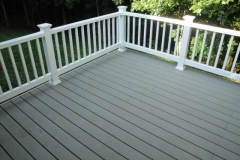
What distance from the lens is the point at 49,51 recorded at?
2.92 m

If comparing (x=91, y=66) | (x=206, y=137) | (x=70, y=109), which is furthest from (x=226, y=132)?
(x=91, y=66)

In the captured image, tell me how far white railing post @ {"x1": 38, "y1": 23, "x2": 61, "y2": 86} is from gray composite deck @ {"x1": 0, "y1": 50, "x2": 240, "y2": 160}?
0.43 feet

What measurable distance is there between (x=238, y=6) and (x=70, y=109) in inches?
189

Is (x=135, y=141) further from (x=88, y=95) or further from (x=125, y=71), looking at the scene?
(x=125, y=71)

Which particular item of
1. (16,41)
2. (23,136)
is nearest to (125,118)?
(23,136)

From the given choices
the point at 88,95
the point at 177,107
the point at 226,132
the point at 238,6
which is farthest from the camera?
the point at 238,6

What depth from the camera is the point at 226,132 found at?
233 cm

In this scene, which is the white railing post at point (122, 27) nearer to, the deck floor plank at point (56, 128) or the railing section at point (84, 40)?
the railing section at point (84, 40)

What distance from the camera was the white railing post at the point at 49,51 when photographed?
2.78m

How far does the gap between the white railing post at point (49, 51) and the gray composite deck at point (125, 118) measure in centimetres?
13

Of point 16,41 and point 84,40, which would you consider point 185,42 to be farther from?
point 16,41

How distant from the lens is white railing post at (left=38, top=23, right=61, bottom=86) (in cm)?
278

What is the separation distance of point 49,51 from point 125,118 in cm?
149

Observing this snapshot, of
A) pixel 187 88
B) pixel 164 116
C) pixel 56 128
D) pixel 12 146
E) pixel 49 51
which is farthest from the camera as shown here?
pixel 187 88
